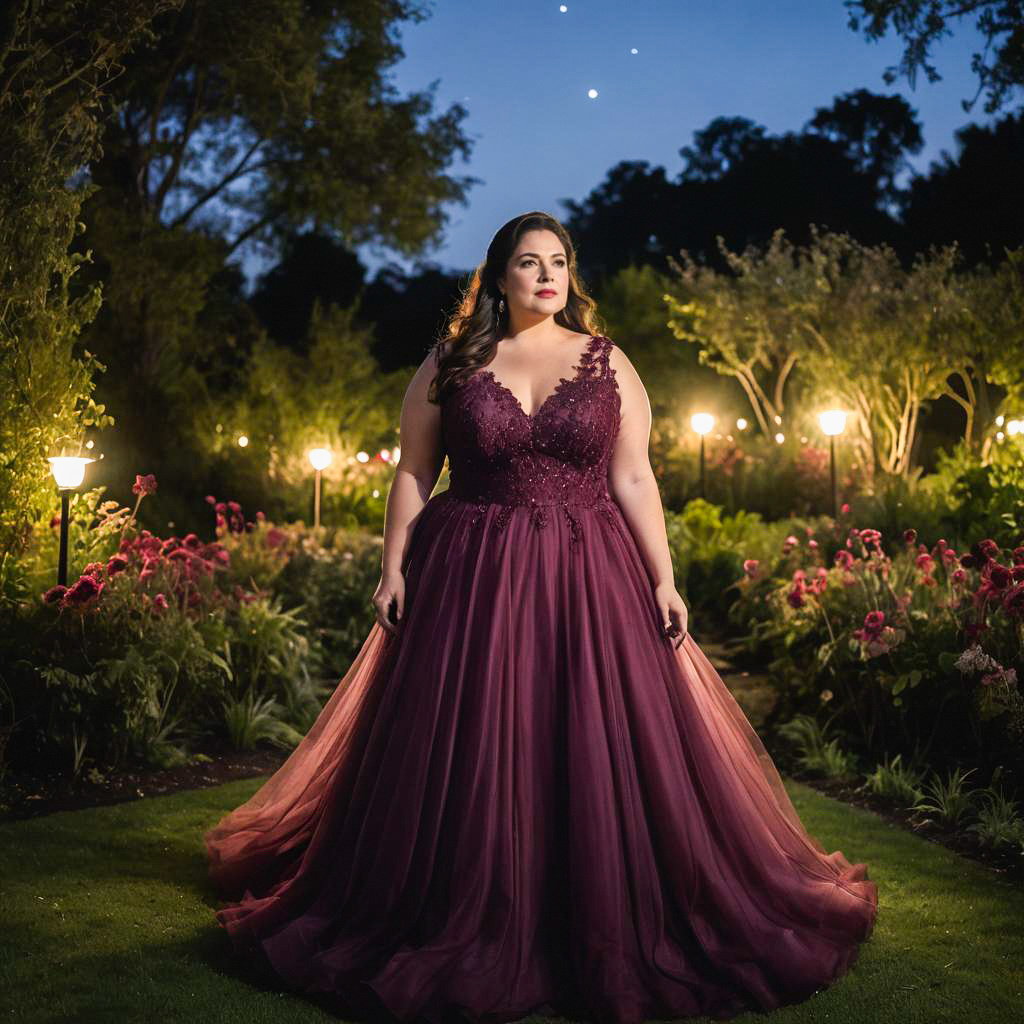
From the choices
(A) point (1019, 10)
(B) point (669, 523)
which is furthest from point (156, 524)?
(A) point (1019, 10)

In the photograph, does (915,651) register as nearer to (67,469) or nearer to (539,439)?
(539,439)

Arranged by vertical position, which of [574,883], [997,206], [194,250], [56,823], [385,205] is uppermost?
[997,206]

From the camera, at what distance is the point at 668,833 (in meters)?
3.61

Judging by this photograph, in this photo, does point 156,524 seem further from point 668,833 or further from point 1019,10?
point 668,833

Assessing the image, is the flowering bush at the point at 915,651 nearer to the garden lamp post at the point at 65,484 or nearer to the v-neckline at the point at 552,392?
the v-neckline at the point at 552,392

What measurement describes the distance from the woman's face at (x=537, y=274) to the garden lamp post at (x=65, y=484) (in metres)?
3.43

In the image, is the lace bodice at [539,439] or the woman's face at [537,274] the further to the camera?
the woman's face at [537,274]

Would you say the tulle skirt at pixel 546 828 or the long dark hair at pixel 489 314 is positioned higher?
the long dark hair at pixel 489 314

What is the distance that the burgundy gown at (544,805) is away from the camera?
3.44m

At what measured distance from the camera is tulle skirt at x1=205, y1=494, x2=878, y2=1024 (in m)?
3.43

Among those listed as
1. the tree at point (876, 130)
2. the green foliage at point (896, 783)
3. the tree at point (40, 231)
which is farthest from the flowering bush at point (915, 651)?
the tree at point (876, 130)

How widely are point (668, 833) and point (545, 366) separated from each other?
151cm

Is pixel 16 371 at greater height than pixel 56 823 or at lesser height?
greater

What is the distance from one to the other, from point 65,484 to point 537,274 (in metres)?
3.62
